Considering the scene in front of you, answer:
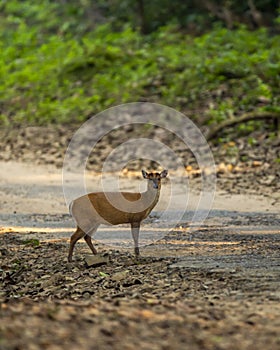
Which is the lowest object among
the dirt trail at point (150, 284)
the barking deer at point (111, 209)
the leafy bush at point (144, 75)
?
the dirt trail at point (150, 284)

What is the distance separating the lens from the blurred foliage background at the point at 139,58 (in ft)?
68.2

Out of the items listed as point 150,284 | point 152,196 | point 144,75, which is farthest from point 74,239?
point 144,75

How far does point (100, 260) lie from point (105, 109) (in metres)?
13.2

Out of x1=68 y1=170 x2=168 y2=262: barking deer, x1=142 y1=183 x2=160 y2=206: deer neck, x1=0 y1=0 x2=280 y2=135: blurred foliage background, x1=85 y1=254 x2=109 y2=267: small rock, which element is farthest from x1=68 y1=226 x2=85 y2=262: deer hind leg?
x1=0 y1=0 x2=280 y2=135: blurred foliage background

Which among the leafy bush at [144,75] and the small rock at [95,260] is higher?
the leafy bush at [144,75]

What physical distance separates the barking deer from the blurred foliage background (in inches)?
389

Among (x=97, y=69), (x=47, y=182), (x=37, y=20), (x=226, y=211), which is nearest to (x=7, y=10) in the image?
(x=37, y=20)

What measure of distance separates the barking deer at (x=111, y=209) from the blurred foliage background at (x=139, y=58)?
988cm

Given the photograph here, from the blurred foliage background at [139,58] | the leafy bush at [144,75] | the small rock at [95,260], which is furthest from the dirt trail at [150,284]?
the blurred foliage background at [139,58]

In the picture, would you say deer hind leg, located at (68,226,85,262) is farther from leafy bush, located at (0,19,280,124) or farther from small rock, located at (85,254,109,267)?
leafy bush, located at (0,19,280,124)

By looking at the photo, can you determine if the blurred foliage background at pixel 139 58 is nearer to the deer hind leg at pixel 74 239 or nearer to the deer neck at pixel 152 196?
the deer neck at pixel 152 196

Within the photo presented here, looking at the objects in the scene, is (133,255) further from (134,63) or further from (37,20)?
(37,20)

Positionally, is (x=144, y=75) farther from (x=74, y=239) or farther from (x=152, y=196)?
(x=74, y=239)

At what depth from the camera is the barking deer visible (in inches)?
346
